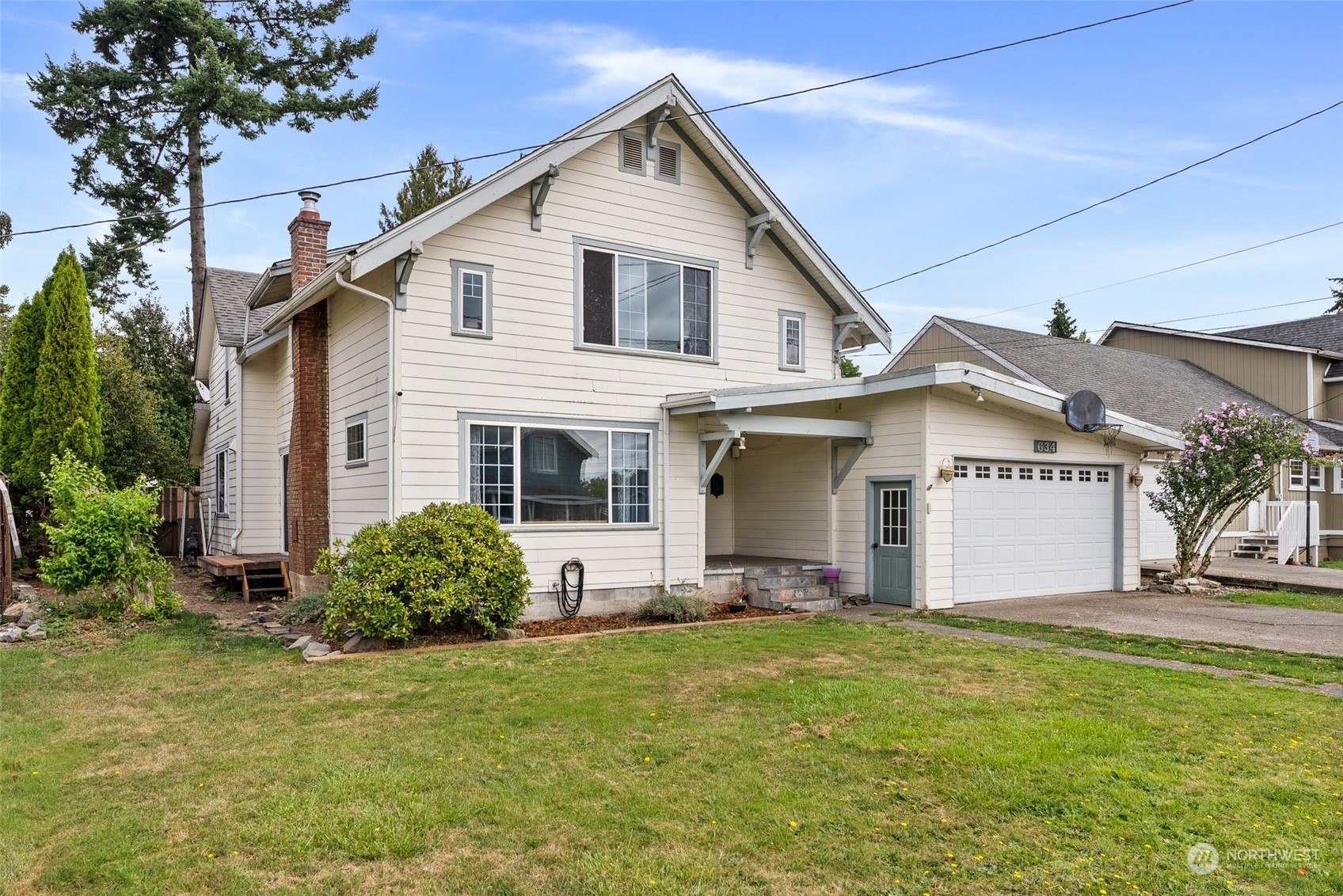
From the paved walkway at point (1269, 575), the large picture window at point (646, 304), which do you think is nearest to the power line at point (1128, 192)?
the large picture window at point (646, 304)

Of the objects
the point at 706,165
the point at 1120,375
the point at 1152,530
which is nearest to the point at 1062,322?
the point at 1120,375

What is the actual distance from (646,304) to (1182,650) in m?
8.04

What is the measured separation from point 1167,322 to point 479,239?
1031 inches

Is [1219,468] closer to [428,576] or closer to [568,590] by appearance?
[568,590]

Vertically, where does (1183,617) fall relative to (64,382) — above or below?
below

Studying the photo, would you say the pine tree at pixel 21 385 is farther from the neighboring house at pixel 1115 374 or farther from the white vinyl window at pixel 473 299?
the neighboring house at pixel 1115 374

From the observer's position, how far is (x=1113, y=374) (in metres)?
23.8

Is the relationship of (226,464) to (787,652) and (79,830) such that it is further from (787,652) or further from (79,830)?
(79,830)

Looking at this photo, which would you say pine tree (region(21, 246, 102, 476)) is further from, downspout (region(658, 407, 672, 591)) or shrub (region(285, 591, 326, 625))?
downspout (region(658, 407, 672, 591))

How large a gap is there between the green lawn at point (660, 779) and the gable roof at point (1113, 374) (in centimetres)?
1505

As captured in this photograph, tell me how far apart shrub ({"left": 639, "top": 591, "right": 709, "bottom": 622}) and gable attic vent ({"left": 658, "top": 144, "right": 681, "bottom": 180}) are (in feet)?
20.5

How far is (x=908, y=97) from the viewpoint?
13867 mm

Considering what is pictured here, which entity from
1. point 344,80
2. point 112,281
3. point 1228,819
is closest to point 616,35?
point 1228,819

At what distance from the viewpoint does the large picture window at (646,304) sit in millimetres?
12172
